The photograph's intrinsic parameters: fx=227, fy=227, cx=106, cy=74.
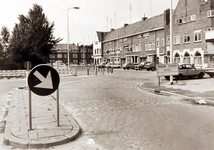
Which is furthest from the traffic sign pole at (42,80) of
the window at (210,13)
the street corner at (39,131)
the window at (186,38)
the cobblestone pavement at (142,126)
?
the window at (186,38)

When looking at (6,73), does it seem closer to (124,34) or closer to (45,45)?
(45,45)

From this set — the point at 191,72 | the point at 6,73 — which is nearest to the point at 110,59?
the point at 6,73

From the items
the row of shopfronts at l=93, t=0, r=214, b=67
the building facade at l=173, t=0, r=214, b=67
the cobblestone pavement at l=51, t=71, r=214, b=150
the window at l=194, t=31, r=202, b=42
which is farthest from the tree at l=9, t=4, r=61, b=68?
the cobblestone pavement at l=51, t=71, r=214, b=150

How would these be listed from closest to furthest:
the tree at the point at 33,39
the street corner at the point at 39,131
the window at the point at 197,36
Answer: the street corner at the point at 39,131 → the tree at the point at 33,39 → the window at the point at 197,36

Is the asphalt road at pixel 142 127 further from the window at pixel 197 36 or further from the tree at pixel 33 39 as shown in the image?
the window at pixel 197 36

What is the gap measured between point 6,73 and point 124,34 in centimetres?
3907

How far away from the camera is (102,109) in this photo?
7934 millimetres

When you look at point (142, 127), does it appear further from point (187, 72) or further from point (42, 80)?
point (187, 72)

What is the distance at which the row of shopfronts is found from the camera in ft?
115

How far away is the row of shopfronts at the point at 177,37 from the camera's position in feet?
115

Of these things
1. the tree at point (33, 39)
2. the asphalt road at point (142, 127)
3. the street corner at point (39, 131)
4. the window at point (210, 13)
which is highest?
the window at point (210, 13)

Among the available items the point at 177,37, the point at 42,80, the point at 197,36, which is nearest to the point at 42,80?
the point at 42,80

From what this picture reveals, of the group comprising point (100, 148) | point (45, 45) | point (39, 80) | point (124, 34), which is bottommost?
point (100, 148)

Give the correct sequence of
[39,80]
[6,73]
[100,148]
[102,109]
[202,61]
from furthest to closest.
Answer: [202,61], [6,73], [102,109], [39,80], [100,148]
